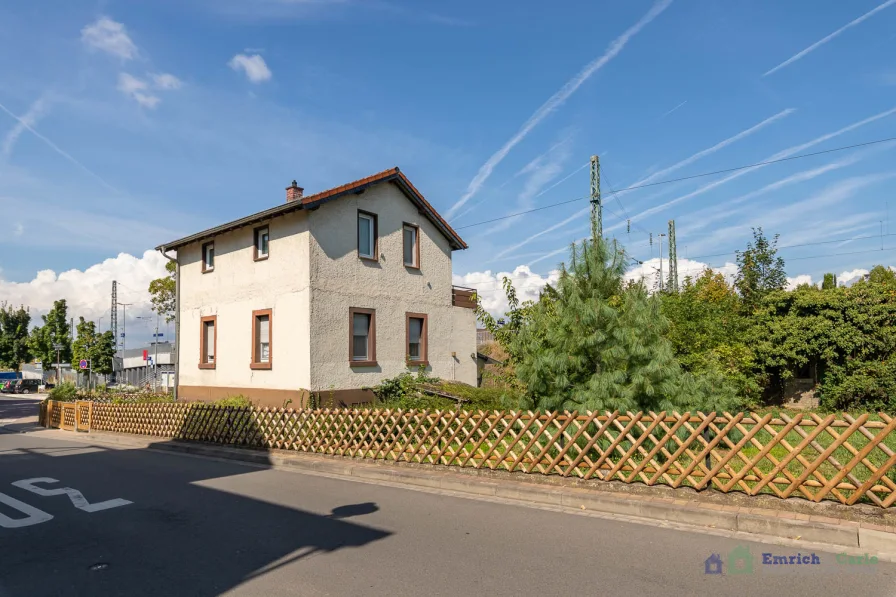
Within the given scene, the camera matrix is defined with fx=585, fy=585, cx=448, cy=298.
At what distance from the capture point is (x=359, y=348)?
18.5 meters

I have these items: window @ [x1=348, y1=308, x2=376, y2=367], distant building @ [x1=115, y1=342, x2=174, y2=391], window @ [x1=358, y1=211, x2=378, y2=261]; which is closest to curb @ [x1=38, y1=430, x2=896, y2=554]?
window @ [x1=348, y1=308, x2=376, y2=367]

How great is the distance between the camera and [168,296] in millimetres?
37750

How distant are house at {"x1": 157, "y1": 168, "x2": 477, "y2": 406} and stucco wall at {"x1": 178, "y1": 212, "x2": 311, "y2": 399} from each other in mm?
39

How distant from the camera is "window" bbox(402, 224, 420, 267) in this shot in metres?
20.7

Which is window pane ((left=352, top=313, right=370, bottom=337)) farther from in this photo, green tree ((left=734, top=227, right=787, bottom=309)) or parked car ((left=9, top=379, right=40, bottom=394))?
parked car ((left=9, top=379, right=40, bottom=394))

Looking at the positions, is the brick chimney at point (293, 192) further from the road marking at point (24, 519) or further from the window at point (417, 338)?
the road marking at point (24, 519)

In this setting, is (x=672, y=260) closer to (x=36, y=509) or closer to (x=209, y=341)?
(x=209, y=341)

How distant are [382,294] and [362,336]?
1.58 metres

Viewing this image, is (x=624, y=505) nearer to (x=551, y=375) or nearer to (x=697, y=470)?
(x=697, y=470)

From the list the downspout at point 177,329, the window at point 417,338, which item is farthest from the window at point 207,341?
the window at point 417,338

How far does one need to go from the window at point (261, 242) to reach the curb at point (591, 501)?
735 centimetres

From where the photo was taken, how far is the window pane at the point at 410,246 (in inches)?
813

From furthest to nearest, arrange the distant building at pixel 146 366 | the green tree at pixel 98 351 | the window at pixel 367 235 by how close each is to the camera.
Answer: the green tree at pixel 98 351 < the distant building at pixel 146 366 < the window at pixel 367 235

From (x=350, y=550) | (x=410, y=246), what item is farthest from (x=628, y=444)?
(x=410, y=246)
